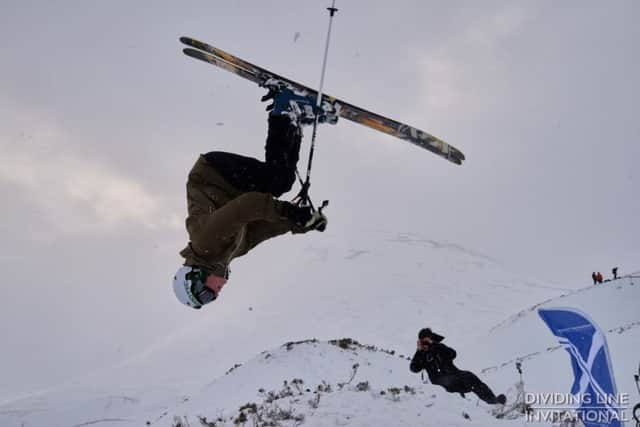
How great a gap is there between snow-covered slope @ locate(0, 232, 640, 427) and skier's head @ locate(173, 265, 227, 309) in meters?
2.16

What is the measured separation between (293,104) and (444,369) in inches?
302

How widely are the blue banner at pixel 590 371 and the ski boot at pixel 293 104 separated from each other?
3.16 m

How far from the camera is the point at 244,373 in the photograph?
41.2 feet

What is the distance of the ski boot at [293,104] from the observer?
5148 mm

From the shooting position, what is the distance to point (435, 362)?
10664 millimetres

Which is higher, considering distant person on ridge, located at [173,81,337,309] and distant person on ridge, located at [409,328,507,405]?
distant person on ridge, located at [173,81,337,309]

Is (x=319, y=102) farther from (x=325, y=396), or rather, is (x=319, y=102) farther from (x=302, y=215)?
(x=325, y=396)

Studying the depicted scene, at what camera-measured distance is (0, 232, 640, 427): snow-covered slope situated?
24.6 feet

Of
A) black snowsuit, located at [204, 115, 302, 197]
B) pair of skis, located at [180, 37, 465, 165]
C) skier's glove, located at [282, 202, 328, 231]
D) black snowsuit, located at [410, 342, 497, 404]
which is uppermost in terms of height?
pair of skis, located at [180, 37, 465, 165]

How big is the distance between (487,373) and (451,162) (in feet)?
30.4

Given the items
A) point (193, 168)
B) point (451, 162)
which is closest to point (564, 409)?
point (451, 162)

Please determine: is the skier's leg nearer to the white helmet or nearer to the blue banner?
the blue banner

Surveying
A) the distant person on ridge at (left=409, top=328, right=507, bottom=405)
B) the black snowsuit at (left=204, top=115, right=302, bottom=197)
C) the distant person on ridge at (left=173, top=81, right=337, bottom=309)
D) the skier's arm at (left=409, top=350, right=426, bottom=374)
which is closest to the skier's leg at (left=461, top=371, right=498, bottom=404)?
the distant person on ridge at (left=409, top=328, right=507, bottom=405)

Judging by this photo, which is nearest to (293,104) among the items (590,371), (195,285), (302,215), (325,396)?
(302,215)
